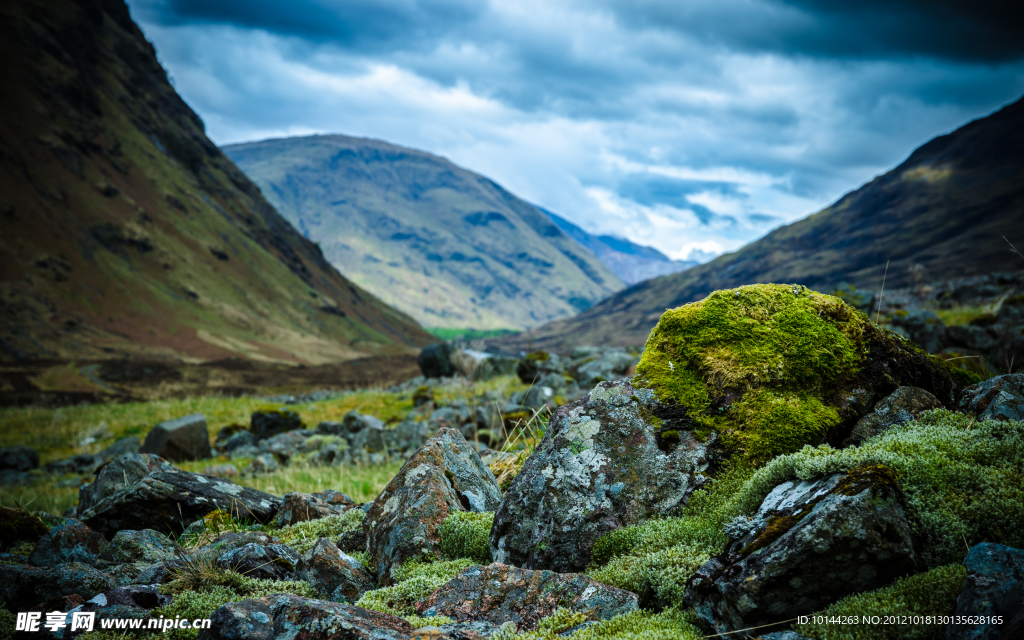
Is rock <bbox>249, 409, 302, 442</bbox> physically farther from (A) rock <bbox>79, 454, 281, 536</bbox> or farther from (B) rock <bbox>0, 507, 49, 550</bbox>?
(B) rock <bbox>0, 507, 49, 550</bbox>

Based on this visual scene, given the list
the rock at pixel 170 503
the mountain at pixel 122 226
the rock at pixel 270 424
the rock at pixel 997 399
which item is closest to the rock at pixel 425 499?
the rock at pixel 170 503

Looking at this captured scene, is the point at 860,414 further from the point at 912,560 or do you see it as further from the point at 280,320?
the point at 280,320

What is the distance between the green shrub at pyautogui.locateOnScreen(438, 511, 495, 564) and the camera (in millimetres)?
5102

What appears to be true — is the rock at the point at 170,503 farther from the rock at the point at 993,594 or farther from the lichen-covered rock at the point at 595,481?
the rock at the point at 993,594

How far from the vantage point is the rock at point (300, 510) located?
278 inches

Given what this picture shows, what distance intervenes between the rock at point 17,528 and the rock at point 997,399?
10.4 metres

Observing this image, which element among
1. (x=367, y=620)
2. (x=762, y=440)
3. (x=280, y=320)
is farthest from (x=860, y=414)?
(x=280, y=320)

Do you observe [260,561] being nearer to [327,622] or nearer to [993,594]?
[327,622]

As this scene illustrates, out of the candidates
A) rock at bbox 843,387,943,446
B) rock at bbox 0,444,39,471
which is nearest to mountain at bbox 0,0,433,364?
rock at bbox 0,444,39,471

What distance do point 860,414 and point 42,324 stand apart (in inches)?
3595

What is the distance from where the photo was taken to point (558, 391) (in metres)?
20.2

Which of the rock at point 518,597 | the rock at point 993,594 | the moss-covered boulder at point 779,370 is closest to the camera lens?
the rock at point 993,594

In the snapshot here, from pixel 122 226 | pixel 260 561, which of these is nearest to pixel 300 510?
pixel 260 561

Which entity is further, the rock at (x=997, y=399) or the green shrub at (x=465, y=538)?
the green shrub at (x=465, y=538)
